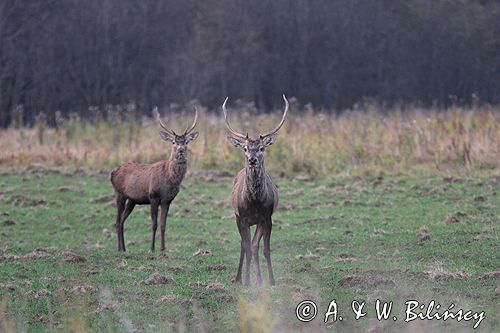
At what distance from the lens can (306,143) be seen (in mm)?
19875

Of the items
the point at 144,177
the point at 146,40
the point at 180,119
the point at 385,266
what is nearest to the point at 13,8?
the point at 146,40

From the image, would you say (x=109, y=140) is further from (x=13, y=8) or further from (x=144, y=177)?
(x=13, y=8)

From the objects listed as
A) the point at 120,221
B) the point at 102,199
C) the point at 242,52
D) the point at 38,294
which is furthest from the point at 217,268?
the point at 242,52

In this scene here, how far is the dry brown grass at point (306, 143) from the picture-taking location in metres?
18.7

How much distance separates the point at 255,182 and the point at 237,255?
218 cm

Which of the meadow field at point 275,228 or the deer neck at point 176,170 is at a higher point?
the deer neck at point 176,170

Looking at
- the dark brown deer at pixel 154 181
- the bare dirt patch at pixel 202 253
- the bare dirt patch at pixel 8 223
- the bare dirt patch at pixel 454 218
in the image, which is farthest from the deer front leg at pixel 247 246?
the bare dirt patch at pixel 8 223

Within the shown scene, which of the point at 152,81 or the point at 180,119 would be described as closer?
the point at 180,119

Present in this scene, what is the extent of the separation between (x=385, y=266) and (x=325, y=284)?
110cm

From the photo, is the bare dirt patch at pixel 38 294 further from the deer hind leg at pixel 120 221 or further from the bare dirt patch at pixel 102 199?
the bare dirt patch at pixel 102 199

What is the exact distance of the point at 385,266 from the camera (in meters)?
10.4

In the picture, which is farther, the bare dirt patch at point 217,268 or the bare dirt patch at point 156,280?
the bare dirt patch at point 217,268

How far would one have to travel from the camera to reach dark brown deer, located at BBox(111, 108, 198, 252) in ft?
44.1

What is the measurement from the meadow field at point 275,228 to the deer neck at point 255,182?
38.2 inches
